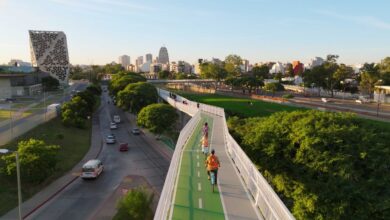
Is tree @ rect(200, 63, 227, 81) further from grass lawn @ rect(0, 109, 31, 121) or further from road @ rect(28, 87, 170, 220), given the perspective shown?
grass lawn @ rect(0, 109, 31, 121)

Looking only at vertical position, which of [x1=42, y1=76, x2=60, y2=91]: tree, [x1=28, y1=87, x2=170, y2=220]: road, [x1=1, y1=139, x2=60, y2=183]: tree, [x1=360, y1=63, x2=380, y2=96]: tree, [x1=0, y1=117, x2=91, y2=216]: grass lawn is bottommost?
[x1=28, y1=87, x2=170, y2=220]: road

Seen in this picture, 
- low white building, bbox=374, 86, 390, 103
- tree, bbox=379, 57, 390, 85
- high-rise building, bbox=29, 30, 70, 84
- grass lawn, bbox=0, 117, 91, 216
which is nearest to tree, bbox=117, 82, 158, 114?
grass lawn, bbox=0, 117, 91, 216

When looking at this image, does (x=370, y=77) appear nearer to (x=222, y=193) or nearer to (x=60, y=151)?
(x=60, y=151)

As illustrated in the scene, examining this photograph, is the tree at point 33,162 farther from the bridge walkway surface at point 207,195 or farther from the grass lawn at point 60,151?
the bridge walkway surface at point 207,195

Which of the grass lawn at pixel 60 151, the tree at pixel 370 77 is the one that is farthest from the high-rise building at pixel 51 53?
the tree at pixel 370 77

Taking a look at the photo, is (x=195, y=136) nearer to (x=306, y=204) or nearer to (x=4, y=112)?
(x=306, y=204)

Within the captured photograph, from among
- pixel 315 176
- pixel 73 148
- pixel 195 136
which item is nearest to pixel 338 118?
pixel 315 176
